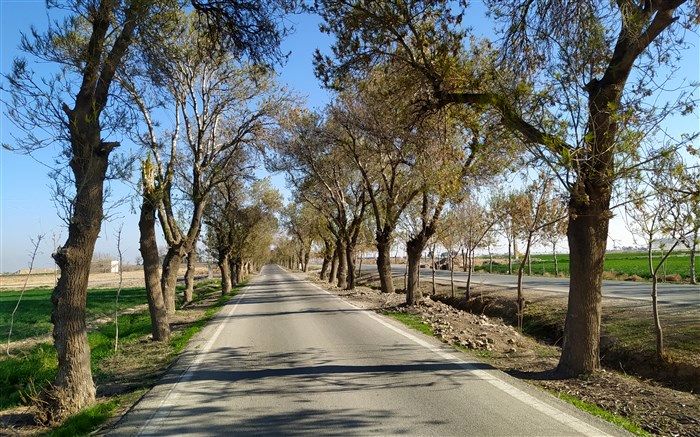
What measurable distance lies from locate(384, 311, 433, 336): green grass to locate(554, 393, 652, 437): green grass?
19.1ft

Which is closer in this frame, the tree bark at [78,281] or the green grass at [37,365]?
the tree bark at [78,281]

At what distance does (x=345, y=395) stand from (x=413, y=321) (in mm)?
8336

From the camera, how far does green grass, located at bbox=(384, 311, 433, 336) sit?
535 inches

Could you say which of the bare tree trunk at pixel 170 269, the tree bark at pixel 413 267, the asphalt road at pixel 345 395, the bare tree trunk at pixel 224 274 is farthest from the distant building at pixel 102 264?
the bare tree trunk at pixel 224 274

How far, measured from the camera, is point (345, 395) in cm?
721

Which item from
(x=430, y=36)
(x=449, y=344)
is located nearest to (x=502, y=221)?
(x=449, y=344)

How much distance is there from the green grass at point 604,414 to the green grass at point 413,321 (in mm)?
5815

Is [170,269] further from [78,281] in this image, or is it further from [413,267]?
[78,281]

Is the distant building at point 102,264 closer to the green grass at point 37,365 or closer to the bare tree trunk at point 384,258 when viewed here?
the green grass at point 37,365

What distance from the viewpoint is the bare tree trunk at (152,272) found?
14570 mm

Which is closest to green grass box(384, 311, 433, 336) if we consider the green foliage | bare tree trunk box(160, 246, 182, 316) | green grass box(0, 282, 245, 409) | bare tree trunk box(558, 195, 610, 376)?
bare tree trunk box(558, 195, 610, 376)

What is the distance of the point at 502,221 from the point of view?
922 inches

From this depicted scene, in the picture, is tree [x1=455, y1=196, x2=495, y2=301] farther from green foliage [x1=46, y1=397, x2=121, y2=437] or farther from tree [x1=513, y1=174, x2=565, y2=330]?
green foliage [x1=46, y1=397, x2=121, y2=437]

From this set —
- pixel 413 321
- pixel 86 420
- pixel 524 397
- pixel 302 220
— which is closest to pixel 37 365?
pixel 86 420
